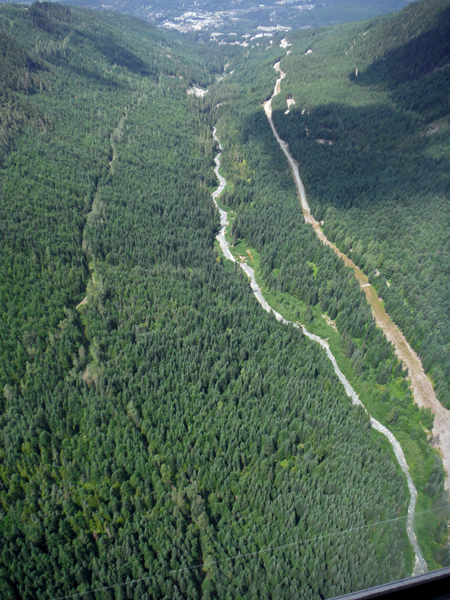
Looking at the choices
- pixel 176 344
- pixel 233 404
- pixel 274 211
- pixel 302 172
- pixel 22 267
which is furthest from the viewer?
pixel 302 172

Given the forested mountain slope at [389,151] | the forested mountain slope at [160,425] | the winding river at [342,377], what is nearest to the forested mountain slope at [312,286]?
the winding river at [342,377]

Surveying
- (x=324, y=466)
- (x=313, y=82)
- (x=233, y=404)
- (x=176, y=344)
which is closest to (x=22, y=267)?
(x=176, y=344)

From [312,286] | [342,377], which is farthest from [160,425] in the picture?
[312,286]

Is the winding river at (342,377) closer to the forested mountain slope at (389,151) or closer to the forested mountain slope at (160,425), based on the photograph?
the forested mountain slope at (160,425)

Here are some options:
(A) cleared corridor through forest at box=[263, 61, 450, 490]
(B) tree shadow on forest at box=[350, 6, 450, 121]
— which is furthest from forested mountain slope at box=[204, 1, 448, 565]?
(B) tree shadow on forest at box=[350, 6, 450, 121]

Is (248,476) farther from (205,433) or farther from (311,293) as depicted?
(311,293)

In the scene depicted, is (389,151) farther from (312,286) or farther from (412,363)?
(412,363)
